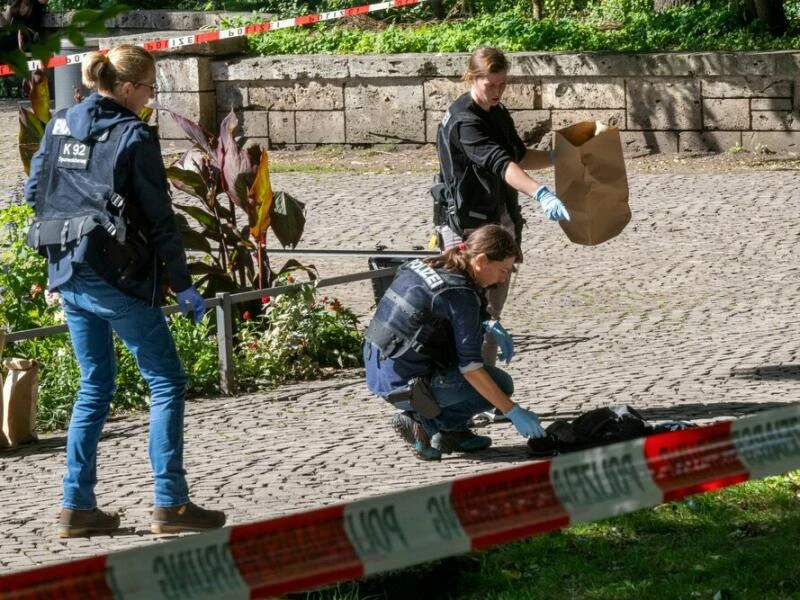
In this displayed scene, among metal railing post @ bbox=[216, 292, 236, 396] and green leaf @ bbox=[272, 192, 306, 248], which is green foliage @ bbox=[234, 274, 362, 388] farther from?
green leaf @ bbox=[272, 192, 306, 248]

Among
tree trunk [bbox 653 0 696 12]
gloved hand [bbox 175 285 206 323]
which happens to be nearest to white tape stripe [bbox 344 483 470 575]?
gloved hand [bbox 175 285 206 323]

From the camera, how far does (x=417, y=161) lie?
16.8 m

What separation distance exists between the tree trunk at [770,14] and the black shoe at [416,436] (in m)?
11.6

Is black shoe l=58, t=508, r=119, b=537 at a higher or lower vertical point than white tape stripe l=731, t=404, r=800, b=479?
lower

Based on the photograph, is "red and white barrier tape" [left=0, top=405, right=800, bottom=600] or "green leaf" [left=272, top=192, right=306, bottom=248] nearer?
"red and white barrier tape" [left=0, top=405, right=800, bottom=600]

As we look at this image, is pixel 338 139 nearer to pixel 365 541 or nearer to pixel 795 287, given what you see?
pixel 795 287

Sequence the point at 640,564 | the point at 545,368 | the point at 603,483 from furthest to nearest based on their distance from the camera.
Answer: the point at 545,368, the point at 640,564, the point at 603,483

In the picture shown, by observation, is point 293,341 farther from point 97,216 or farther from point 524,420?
point 97,216

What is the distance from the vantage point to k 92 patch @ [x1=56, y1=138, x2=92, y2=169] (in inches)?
220

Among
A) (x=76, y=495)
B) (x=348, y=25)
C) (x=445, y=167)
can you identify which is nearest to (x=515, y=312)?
(x=445, y=167)

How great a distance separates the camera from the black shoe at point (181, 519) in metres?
5.77

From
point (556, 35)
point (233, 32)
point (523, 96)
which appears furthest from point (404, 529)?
point (233, 32)

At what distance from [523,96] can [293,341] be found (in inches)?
342

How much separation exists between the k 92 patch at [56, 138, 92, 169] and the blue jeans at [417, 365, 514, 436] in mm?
1858
